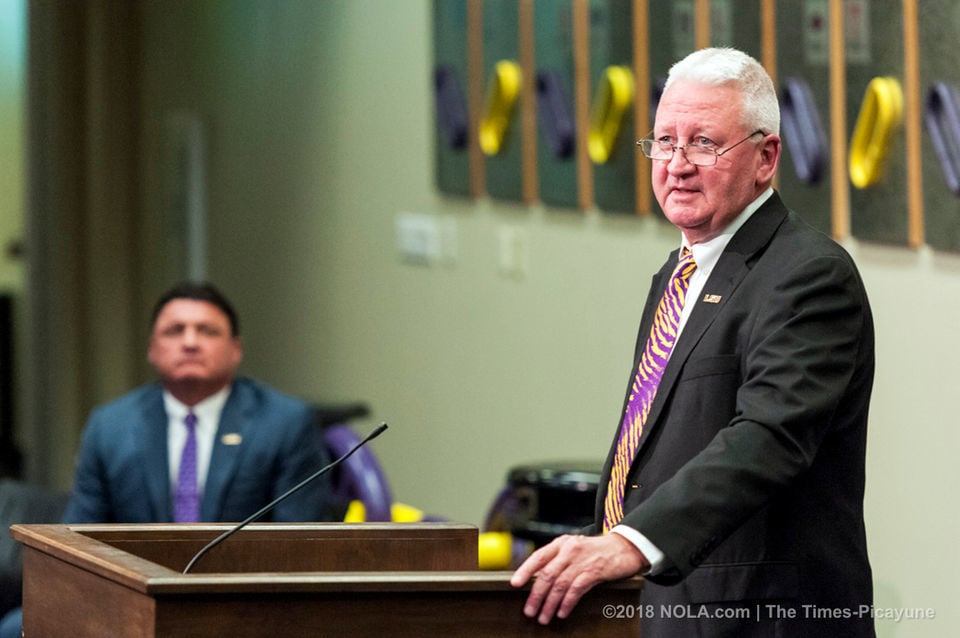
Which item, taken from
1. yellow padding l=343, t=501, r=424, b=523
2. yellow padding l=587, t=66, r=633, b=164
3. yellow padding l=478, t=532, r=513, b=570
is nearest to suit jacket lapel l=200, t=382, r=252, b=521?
yellow padding l=478, t=532, r=513, b=570

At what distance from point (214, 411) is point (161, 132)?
4430 mm

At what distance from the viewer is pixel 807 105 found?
159 inches

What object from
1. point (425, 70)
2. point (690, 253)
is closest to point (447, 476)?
point (425, 70)

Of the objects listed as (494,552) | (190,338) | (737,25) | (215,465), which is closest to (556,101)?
(737,25)

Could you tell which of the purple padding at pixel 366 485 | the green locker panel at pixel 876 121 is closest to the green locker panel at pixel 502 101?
the purple padding at pixel 366 485

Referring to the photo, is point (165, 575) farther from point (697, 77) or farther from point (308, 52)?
point (308, 52)

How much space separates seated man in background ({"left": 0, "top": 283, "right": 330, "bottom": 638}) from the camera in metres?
3.82

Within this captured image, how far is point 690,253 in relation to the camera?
2.39 metres

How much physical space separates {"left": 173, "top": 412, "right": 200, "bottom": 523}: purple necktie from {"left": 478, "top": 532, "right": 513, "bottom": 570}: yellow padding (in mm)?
790

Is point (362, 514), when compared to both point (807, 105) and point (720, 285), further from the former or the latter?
point (720, 285)

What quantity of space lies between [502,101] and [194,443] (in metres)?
1.85

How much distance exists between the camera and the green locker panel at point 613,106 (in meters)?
4.77

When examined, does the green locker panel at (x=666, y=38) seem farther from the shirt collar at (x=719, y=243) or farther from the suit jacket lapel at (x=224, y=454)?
the shirt collar at (x=719, y=243)

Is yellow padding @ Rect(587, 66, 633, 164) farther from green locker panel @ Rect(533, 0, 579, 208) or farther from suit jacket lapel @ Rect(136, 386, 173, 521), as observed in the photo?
suit jacket lapel @ Rect(136, 386, 173, 521)
